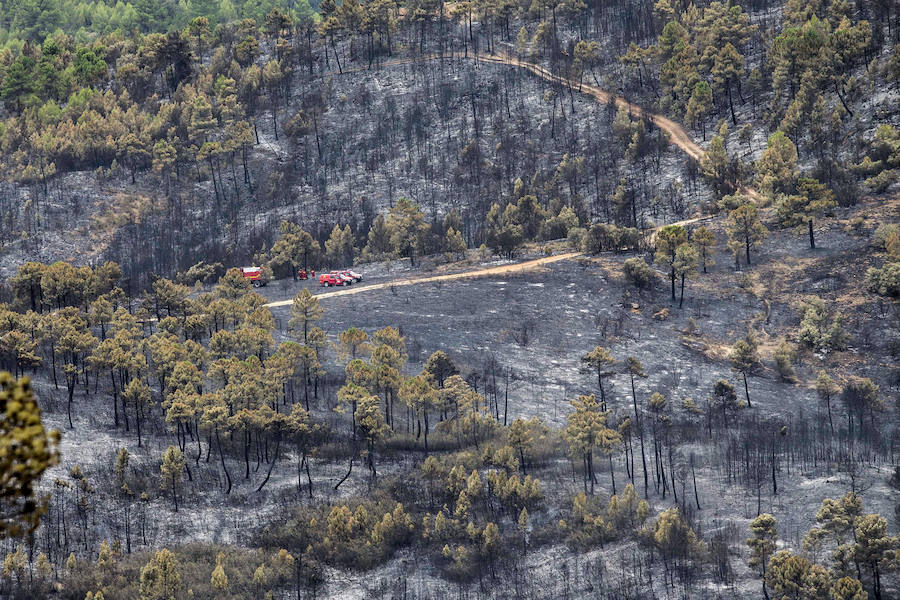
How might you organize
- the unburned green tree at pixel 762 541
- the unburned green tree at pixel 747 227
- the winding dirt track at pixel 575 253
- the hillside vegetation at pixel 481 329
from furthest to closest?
the winding dirt track at pixel 575 253 → the unburned green tree at pixel 747 227 → the hillside vegetation at pixel 481 329 → the unburned green tree at pixel 762 541

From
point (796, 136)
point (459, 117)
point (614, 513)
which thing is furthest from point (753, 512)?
point (459, 117)

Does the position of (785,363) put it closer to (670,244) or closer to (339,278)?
(670,244)

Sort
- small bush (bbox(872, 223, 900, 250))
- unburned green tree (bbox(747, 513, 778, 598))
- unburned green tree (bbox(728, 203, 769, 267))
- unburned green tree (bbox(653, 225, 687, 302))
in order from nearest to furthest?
unburned green tree (bbox(747, 513, 778, 598))
small bush (bbox(872, 223, 900, 250))
unburned green tree (bbox(653, 225, 687, 302))
unburned green tree (bbox(728, 203, 769, 267))

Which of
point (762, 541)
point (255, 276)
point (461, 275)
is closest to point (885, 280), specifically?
point (461, 275)

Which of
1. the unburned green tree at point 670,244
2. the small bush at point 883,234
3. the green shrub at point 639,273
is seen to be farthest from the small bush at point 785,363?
the small bush at point 883,234

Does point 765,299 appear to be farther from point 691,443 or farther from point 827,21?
point 827,21

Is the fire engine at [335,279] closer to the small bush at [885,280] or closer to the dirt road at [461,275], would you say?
the dirt road at [461,275]

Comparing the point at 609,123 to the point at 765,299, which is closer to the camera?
the point at 765,299

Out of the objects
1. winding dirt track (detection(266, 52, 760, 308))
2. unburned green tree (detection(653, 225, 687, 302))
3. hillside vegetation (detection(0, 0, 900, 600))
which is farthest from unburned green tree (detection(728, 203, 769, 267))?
winding dirt track (detection(266, 52, 760, 308))

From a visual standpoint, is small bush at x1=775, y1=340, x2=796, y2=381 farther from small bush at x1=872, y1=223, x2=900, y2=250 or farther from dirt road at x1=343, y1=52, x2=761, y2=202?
dirt road at x1=343, y1=52, x2=761, y2=202

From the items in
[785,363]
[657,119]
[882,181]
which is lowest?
[785,363]

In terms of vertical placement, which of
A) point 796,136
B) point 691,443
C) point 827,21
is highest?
point 827,21
